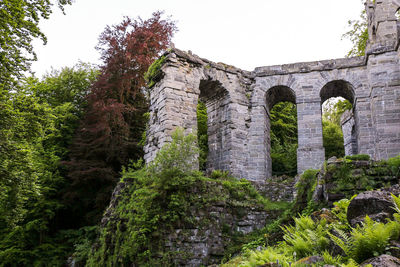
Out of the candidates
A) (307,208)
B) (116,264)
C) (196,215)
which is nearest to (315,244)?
(307,208)

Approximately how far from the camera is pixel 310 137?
13852mm

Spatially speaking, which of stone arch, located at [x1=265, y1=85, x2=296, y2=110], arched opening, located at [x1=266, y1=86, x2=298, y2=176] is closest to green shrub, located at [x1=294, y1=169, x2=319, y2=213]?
arched opening, located at [x1=266, y1=86, x2=298, y2=176]

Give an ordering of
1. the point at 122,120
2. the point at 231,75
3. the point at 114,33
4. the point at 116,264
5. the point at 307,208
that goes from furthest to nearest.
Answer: the point at 114,33, the point at 122,120, the point at 231,75, the point at 116,264, the point at 307,208

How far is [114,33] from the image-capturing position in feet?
59.6

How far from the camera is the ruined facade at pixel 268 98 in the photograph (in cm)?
1251

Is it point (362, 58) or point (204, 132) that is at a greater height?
point (362, 58)

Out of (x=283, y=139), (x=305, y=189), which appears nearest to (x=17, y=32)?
(x=305, y=189)

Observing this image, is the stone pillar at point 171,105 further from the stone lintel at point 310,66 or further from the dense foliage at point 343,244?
the dense foliage at point 343,244

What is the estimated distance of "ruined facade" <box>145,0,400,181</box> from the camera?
12508 millimetres

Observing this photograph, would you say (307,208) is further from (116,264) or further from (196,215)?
(116,264)

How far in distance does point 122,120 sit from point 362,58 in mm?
10430

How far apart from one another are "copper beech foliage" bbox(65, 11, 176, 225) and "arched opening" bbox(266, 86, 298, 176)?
243 inches

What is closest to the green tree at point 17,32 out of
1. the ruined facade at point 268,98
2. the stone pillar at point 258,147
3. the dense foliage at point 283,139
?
the ruined facade at point 268,98

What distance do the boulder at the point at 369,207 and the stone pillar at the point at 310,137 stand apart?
7762 millimetres
